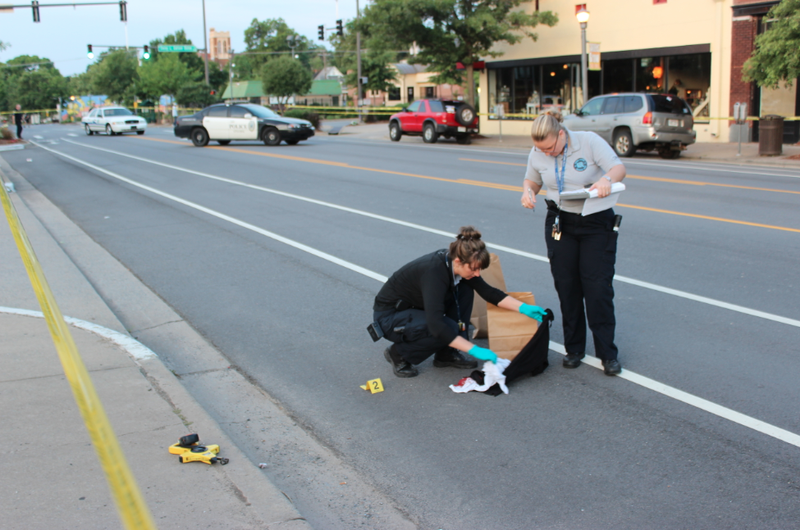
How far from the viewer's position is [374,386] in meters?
5.04

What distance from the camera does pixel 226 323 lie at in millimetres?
6586

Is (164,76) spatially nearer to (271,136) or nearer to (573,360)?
(271,136)

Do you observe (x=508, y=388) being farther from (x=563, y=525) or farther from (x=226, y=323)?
(x=226, y=323)

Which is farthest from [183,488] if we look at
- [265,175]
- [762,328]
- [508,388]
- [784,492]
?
[265,175]

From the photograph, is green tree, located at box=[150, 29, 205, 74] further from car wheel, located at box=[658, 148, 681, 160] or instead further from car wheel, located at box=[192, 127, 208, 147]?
car wheel, located at box=[658, 148, 681, 160]

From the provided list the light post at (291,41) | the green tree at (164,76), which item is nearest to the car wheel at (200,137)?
the light post at (291,41)

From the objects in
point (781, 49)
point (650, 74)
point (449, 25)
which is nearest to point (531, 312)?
point (781, 49)

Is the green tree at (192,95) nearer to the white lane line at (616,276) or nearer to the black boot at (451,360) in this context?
the white lane line at (616,276)

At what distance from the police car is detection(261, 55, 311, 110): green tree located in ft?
131

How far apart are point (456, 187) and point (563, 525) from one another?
11.7 m

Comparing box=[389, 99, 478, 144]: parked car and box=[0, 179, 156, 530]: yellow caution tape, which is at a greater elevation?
box=[389, 99, 478, 144]: parked car

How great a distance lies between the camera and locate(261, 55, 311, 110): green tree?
6688 centimetres

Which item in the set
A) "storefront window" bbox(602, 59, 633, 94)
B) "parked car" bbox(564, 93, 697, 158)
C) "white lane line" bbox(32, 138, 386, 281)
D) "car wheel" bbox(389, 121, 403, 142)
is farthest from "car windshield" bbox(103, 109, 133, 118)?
"parked car" bbox(564, 93, 697, 158)

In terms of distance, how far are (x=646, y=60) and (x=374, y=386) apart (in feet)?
88.1
